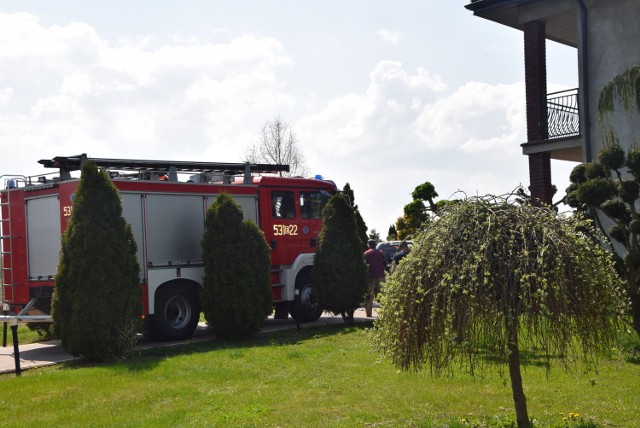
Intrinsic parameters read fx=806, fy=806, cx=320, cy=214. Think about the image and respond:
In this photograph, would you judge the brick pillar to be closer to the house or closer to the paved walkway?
the house

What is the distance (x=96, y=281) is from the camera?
40.4 feet

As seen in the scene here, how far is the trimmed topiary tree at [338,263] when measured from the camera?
16.5m

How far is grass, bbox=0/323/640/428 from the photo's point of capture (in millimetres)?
7832

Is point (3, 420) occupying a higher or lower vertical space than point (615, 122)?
lower

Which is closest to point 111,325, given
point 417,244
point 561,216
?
point 417,244

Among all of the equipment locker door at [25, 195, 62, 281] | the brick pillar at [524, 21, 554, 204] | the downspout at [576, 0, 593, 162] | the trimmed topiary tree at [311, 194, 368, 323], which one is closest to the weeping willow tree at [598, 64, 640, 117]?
the downspout at [576, 0, 593, 162]

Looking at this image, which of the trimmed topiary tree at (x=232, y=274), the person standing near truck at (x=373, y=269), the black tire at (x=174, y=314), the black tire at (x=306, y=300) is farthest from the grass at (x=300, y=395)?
the person standing near truck at (x=373, y=269)

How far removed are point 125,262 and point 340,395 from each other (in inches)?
199

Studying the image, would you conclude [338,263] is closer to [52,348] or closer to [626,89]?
[52,348]

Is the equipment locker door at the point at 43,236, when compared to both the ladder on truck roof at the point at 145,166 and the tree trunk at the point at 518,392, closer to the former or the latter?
the ladder on truck roof at the point at 145,166

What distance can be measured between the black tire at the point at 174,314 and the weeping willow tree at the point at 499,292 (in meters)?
8.76

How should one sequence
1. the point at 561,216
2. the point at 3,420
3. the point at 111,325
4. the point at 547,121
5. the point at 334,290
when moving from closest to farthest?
the point at 561,216
the point at 3,420
the point at 111,325
the point at 334,290
the point at 547,121

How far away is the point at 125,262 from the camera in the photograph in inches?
499

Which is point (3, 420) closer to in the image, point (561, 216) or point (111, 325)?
point (111, 325)
